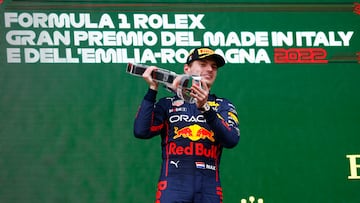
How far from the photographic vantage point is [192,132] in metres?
3.64

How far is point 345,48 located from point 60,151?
6.42 ft

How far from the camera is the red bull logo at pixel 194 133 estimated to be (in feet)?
11.9

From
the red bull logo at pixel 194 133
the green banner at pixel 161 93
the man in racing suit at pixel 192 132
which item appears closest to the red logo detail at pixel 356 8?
the green banner at pixel 161 93

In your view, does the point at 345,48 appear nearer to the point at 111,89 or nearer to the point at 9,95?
the point at 111,89

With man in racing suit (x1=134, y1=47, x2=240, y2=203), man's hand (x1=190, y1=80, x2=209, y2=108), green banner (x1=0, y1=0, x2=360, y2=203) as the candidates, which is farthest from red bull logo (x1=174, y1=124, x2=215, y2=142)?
green banner (x1=0, y1=0, x2=360, y2=203)

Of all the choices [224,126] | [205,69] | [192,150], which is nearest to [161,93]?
[205,69]

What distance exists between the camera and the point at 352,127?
16.6 ft

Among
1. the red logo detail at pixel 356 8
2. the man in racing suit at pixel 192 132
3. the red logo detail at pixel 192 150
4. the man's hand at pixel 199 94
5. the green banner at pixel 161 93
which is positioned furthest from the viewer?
the red logo detail at pixel 356 8

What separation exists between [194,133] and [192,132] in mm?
11

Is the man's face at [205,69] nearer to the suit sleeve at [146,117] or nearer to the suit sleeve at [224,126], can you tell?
the suit sleeve at [224,126]

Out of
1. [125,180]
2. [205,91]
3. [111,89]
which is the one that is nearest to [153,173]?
[125,180]

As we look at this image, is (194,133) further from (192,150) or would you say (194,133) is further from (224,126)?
(224,126)

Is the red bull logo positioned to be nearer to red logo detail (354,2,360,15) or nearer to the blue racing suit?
the blue racing suit

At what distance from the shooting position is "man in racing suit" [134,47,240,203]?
137 inches
